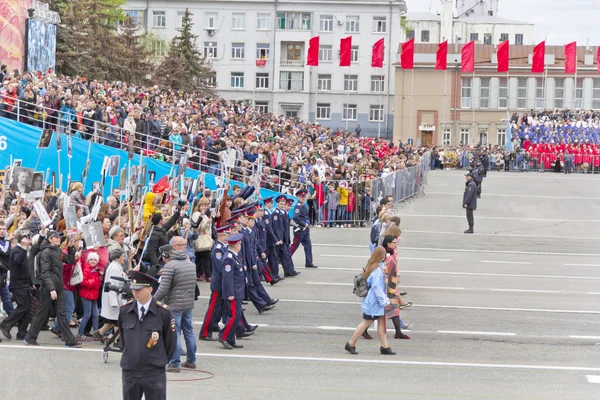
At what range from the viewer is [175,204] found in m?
20.3

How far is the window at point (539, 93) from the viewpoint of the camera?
8272 centimetres

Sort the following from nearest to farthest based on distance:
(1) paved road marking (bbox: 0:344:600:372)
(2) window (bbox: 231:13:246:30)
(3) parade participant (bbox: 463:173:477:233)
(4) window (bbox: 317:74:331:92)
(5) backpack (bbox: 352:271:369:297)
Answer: (1) paved road marking (bbox: 0:344:600:372), (5) backpack (bbox: 352:271:369:297), (3) parade participant (bbox: 463:173:477:233), (4) window (bbox: 317:74:331:92), (2) window (bbox: 231:13:246:30)

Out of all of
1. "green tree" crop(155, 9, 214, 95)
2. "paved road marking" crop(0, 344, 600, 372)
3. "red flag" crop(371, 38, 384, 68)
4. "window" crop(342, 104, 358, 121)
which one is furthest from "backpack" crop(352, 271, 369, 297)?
"window" crop(342, 104, 358, 121)

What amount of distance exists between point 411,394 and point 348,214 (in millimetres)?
20033

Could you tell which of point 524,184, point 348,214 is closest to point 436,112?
point 524,184

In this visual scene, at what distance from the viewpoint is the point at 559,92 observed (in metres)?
83.2

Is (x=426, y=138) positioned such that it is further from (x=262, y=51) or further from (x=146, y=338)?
(x=146, y=338)

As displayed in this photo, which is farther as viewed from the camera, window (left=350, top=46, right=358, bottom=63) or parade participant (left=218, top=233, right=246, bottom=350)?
window (left=350, top=46, right=358, bottom=63)

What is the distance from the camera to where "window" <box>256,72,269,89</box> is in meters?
89.0

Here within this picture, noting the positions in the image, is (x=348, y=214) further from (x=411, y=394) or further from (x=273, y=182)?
(x=411, y=394)

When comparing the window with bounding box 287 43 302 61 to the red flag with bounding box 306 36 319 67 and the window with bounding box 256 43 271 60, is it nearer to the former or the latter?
the window with bounding box 256 43 271 60

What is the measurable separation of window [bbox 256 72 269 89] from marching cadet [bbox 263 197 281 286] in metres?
Result: 69.2

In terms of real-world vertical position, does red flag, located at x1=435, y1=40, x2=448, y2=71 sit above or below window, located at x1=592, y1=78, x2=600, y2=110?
above

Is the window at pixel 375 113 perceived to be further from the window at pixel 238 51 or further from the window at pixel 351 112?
the window at pixel 238 51
